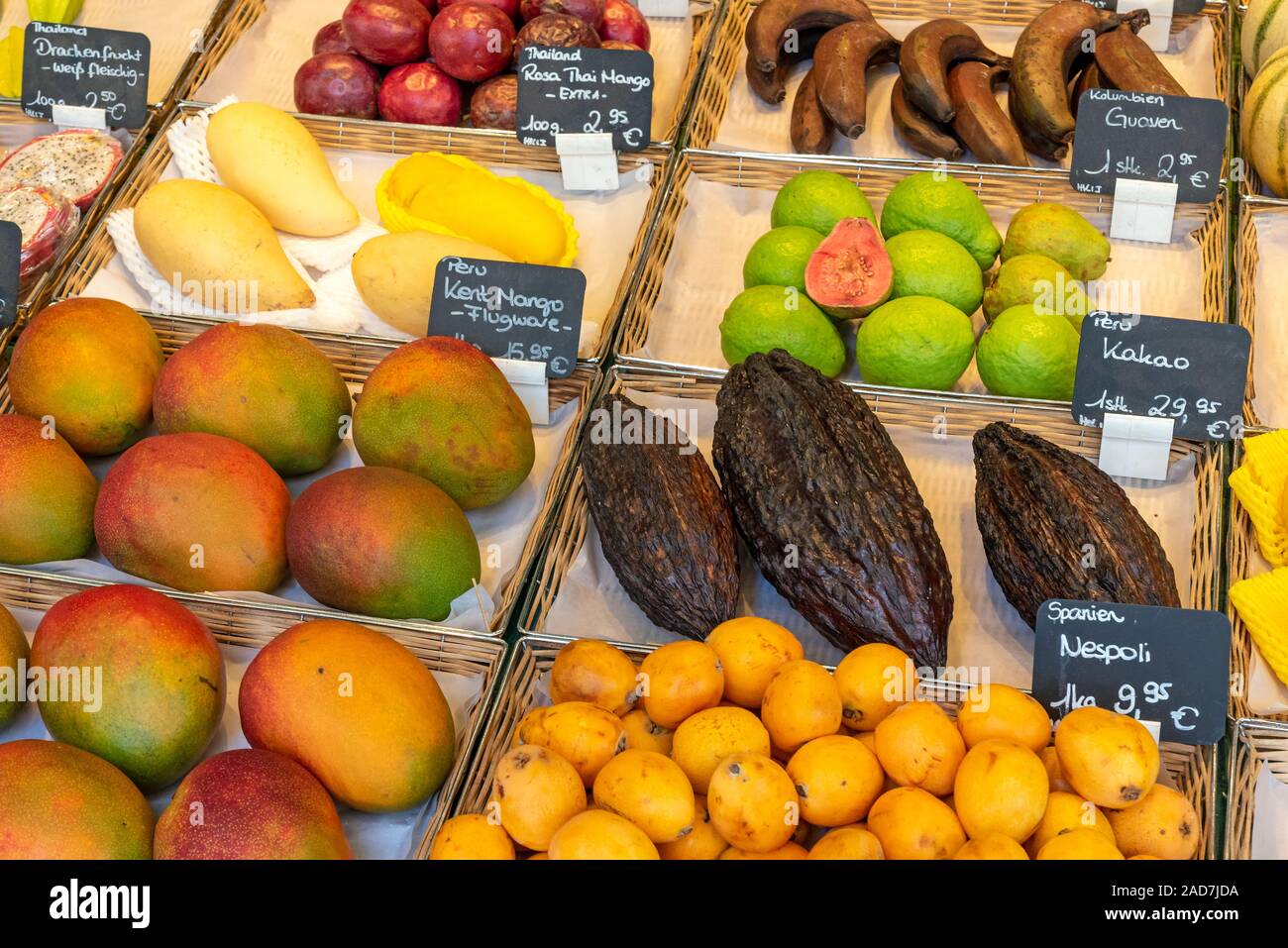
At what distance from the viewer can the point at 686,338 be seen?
2170 mm

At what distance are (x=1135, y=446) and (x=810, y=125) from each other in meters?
0.93

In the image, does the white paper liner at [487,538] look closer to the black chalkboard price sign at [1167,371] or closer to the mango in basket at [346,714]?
the mango in basket at [346,714]

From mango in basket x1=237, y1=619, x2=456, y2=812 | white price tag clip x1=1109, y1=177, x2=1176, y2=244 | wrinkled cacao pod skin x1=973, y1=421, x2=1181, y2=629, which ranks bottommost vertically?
mango in basket x1=237, y1=619, x2=456, y2=812

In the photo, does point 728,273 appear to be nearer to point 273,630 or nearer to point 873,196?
point 873,196

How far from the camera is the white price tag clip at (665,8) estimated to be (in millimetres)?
2781

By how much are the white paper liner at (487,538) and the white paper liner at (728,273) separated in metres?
0.22

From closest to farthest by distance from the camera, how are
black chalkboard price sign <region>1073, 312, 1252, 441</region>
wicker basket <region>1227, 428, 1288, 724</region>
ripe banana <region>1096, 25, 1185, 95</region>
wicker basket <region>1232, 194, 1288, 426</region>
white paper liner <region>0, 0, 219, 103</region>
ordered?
wicker basket <region>1227, 428, 1288, 724</region>
black chalkboard price sign <region>1073, 312, 1252, 441</region>
wicker basket <region>1232, 194, 1288, 426</region>
ripe banana <region>1096, 25, 1185, 95</region>
white paper liner <region>0, 0, 219, 103</region>

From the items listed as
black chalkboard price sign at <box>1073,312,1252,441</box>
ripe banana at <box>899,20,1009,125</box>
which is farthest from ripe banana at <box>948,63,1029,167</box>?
black chalkboard price sign at <box>1073,312,1252,441</box>

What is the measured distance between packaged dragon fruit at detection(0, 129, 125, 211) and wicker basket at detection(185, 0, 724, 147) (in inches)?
8.6

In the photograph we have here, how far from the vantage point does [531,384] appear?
196cm

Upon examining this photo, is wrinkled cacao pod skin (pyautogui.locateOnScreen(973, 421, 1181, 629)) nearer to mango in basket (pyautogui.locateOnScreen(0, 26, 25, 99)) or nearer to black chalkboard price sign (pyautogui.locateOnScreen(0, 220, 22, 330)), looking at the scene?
black chalkboard price sign (pyautogui.locateOnScreen(0, 220, 22, 330))

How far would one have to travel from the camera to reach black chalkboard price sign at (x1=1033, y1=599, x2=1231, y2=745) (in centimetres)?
144
